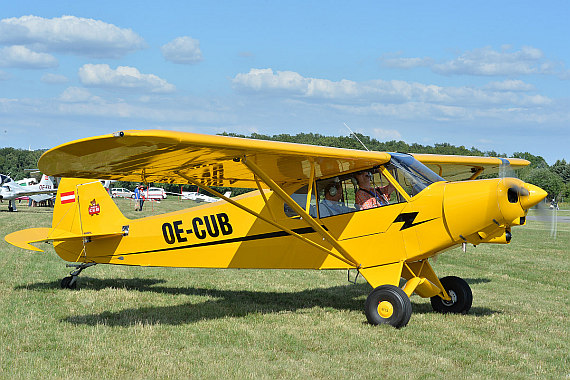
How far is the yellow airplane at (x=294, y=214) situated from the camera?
644 cm

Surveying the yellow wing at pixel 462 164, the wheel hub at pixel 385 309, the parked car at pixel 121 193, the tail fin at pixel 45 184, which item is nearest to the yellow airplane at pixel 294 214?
the wheel hub at pixel 385 309

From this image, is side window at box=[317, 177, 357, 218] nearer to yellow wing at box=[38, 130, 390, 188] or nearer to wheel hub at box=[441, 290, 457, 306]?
yellow wing at box=[38, 130, 390, 188]

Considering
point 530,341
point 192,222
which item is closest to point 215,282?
point 192,222

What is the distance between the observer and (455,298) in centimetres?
787

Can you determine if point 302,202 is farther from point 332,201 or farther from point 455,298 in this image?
point 455,298

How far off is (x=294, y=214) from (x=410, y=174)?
70.4 inches

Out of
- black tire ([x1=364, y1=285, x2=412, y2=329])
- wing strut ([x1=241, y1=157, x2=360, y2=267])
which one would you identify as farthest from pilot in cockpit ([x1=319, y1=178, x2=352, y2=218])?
black tire ([x1=364, y1=285, x2=412, y2=329])

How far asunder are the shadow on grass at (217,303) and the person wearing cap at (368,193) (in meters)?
1.63

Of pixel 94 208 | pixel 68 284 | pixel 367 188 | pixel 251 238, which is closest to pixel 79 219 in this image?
pixel 94 208

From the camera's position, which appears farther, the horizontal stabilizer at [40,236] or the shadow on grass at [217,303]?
the horizontal stabilizer at [40,236]

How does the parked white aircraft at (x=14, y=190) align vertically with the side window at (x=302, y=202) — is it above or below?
below

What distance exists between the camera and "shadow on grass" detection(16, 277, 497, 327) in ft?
23.4

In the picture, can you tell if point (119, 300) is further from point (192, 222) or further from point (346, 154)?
point (346, 154)

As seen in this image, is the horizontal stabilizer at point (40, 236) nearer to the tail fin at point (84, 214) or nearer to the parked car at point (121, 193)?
the tail fin at point (84, 214)
